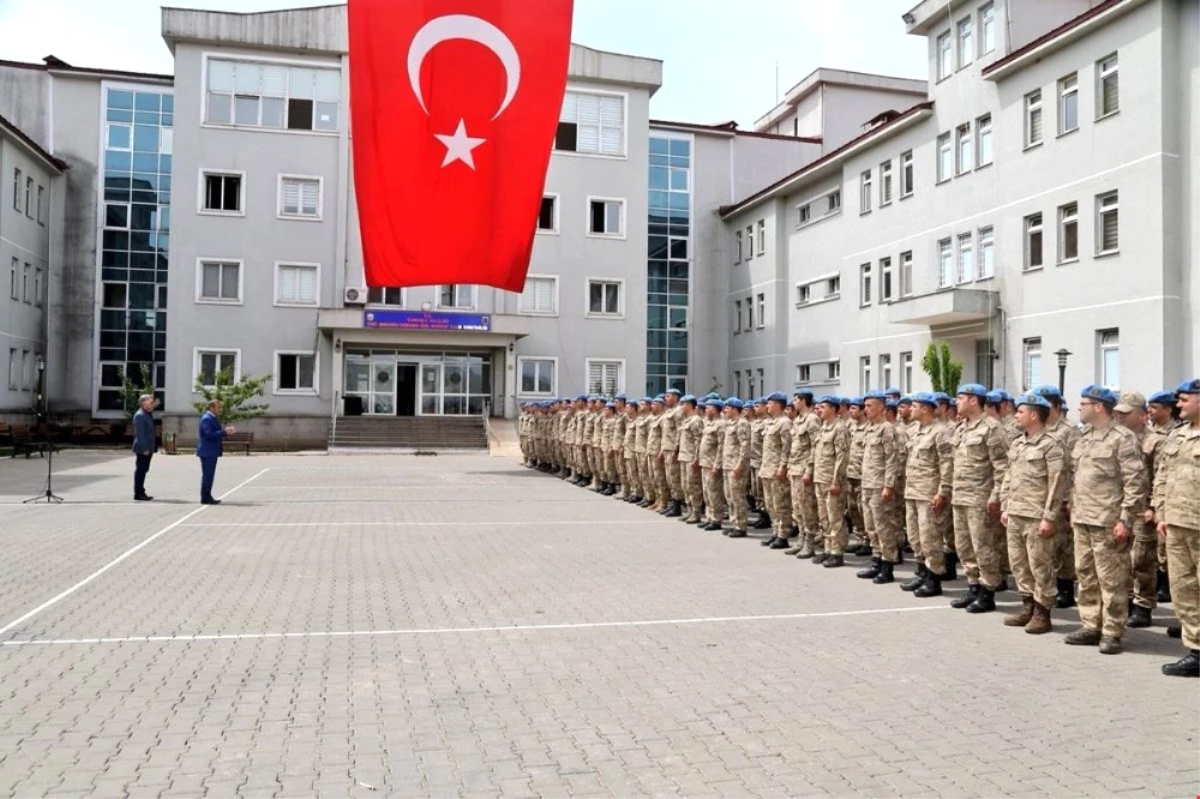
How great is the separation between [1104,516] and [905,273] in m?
26.7

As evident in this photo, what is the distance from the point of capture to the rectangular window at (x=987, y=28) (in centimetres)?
2833

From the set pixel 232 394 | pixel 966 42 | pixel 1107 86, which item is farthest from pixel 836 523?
pixel 232 394

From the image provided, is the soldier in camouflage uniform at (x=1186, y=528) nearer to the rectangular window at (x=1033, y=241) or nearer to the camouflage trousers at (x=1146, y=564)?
the camouflage trousers at (x=1146, y=564)

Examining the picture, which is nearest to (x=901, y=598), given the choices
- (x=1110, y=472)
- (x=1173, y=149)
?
(x=1110, y=472)

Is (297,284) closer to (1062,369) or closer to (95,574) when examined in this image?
(1062,369)

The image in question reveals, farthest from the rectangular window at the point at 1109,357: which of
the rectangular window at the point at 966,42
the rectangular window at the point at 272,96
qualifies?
the rectangular window at the point at 272,96

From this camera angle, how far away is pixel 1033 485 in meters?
8.12

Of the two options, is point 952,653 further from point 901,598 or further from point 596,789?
point 596,789

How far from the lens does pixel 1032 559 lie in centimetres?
795

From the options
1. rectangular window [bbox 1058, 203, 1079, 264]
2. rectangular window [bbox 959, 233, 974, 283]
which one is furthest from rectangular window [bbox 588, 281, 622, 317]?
rectangular window [bbox 1058, 203, 1079, 264]

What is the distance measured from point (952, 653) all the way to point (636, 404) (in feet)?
41.9

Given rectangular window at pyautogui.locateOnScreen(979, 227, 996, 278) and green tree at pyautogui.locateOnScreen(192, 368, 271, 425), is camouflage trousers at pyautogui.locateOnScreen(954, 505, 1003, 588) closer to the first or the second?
rectangular window at pyautogui.locateOnScreen(979, 227, 996, 278)

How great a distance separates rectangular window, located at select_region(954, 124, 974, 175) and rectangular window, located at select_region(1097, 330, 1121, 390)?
24.3ft

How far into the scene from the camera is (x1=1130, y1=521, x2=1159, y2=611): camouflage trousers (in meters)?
8.61
